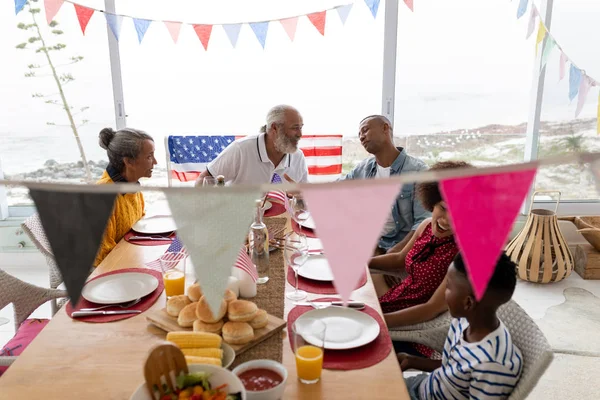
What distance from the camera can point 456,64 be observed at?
11.5 ft

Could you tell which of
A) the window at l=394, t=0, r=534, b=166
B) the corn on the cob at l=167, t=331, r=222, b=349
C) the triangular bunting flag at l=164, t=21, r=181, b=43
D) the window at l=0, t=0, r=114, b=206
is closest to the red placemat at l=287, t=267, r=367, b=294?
the corn on the cob at l=167, t=331, r=222, b=349

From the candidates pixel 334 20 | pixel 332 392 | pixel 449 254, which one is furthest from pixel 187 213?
pixel 334 20

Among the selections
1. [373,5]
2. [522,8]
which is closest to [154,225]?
[373,5]

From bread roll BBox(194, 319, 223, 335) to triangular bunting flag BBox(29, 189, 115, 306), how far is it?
17.2 inches

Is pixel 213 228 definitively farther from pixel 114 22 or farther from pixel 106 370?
pixel 114 22

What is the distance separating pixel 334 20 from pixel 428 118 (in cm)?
99

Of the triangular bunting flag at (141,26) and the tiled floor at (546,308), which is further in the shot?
the triangular bunting flag at (141,26)

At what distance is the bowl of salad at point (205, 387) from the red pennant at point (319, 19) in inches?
104

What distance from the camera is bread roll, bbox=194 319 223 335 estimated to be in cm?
133

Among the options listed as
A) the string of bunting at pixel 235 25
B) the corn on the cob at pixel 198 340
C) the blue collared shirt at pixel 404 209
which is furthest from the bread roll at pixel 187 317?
the string of bunting at pixel 235 25

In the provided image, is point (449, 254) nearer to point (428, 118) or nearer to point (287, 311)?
point (287, 311)

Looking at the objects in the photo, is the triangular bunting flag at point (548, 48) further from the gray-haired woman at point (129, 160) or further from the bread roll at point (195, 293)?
the bread roll at point (195, 293)

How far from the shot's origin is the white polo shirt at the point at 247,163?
301 centimetres

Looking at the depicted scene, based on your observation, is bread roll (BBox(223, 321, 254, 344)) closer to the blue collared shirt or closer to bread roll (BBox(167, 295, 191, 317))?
bread roll (BBox(167, 295, 191, 317))
